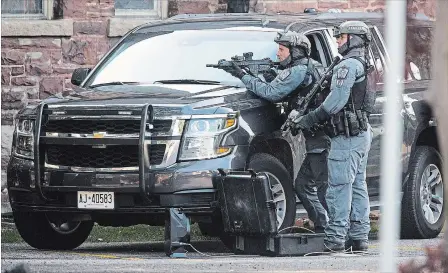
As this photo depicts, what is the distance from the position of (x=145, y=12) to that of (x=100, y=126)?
21.7 ft

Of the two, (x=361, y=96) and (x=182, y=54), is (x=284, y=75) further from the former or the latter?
(x=182, y=54)

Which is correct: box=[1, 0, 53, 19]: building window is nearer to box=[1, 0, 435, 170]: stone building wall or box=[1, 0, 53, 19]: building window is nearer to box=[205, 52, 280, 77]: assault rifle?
box=[1, 0, 435, 170]: stone building wall

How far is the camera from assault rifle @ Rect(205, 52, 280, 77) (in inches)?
482

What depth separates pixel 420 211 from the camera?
1370 cm

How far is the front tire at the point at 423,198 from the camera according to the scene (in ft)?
44.7

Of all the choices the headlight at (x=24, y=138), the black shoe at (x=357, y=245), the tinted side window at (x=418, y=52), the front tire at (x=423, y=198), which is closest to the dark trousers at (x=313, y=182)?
the black shoe at (x=357, y=245)

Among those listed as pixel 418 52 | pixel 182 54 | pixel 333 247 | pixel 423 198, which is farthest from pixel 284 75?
pixel 418 52

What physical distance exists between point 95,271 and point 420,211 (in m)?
4.53

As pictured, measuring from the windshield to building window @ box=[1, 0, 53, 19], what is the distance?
4.68 m

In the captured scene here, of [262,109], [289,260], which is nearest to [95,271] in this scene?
[289,260]

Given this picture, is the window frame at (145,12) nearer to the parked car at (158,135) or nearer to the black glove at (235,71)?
the parked car at (158,135)

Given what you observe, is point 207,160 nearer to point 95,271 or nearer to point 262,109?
point 262,109

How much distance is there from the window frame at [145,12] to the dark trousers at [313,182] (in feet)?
20.4

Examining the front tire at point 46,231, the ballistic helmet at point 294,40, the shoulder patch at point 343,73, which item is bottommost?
the front tire at point 46,231
